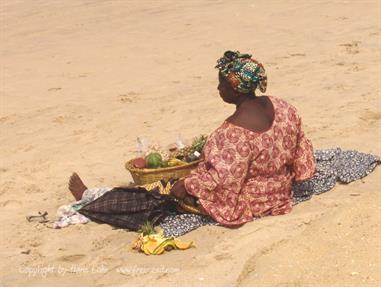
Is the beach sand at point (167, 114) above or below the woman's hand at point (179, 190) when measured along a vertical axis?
below

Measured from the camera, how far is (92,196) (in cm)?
604

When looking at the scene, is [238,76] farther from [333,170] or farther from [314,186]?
[333,170]

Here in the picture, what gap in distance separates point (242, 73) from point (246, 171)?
2.26 feet

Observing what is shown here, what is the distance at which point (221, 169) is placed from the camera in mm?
5461

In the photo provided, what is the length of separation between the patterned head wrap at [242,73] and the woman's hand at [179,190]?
2.55ft

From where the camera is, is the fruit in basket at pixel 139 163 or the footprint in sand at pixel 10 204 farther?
the footprint in sand at pixel 10 204

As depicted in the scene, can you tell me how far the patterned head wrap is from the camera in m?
5.44

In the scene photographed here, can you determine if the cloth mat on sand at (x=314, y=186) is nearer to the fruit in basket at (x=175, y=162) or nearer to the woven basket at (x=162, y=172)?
the woven basket at (x=162, y=172)

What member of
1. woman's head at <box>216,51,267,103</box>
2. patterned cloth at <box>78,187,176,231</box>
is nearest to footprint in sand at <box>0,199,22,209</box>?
patterned cloth at <box>78,187,176,231</box>

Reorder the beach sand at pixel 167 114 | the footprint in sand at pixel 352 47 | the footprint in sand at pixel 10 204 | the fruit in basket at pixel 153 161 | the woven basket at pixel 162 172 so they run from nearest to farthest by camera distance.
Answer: the beach sand at pixel 167 114 → the woven basket at pixel 162 172 → the fruit in basket at pixel 153 161 → the footprint in sand at pixel 10 204 → the footprint in sand at pixel 352 47

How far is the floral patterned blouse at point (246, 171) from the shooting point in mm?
5453

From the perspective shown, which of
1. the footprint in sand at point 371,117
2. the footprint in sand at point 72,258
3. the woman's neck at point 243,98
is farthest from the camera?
the footprint in sand at point 371,117

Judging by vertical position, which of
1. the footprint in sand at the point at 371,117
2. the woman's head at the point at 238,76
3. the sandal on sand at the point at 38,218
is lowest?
the footprint in sand at the point at 371,117

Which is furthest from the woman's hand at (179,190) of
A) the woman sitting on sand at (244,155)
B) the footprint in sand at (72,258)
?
the footprint in sand at (72,258)
